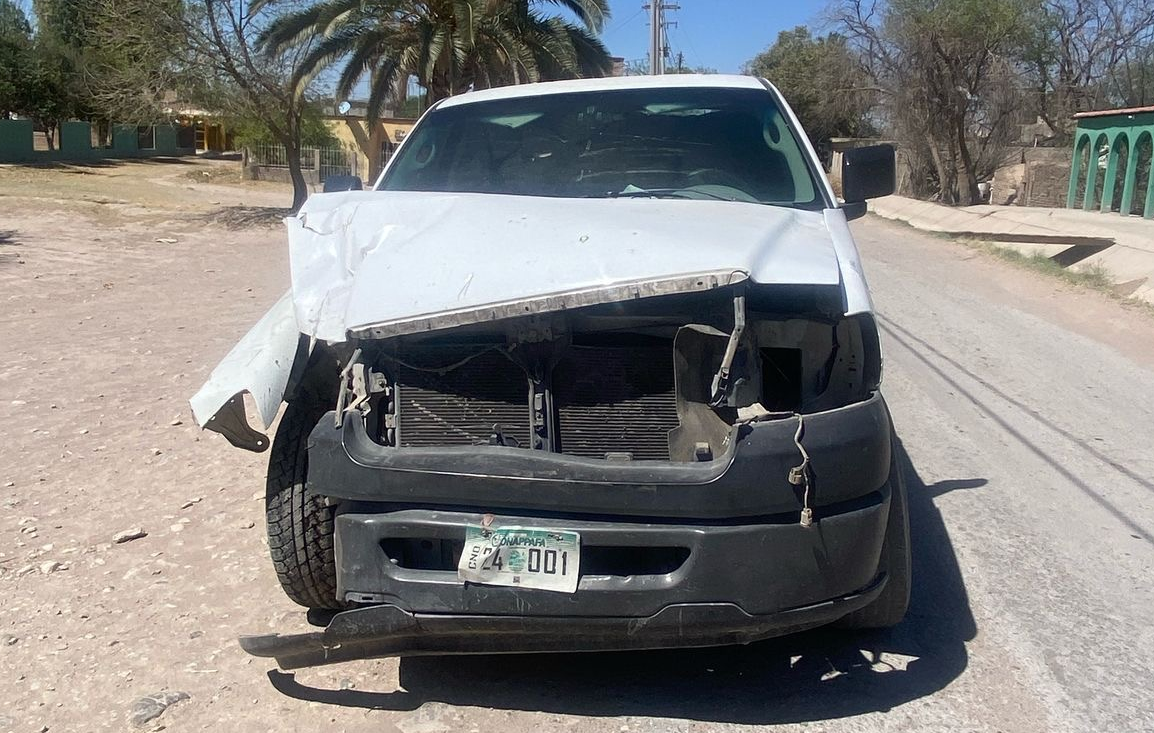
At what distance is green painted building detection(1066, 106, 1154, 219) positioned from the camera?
22109 mm

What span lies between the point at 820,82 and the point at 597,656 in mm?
36814

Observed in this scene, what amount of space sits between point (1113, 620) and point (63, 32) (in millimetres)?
49567

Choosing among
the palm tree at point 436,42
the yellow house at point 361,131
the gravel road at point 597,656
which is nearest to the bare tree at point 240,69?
the palm tree at point 436,42

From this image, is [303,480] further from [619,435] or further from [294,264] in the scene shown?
[619,435]

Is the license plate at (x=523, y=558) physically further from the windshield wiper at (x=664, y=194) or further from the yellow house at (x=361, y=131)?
the yellow house at (x=361, y=131)

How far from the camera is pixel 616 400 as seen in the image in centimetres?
315

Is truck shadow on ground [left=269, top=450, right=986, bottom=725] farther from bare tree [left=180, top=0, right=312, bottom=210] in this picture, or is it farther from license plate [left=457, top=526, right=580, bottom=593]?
bare tree [left=180, top=0, right=312, bottom=210]

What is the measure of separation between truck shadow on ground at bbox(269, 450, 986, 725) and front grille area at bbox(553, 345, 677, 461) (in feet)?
2.63

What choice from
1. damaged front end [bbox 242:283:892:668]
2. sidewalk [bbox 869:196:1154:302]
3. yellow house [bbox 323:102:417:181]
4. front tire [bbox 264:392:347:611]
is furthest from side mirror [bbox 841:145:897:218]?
yellow house [bbox 323:102:417:181]

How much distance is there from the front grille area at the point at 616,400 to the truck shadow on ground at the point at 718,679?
31.5 inches

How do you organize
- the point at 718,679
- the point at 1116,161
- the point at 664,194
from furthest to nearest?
the point at 1116,161, the point at 664,194, the point at 718,679

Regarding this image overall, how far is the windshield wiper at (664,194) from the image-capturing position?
4.40 m

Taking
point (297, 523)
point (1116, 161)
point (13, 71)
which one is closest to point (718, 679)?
point (297, 523)

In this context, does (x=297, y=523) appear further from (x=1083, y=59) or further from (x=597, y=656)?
(x=1083, y=59)
